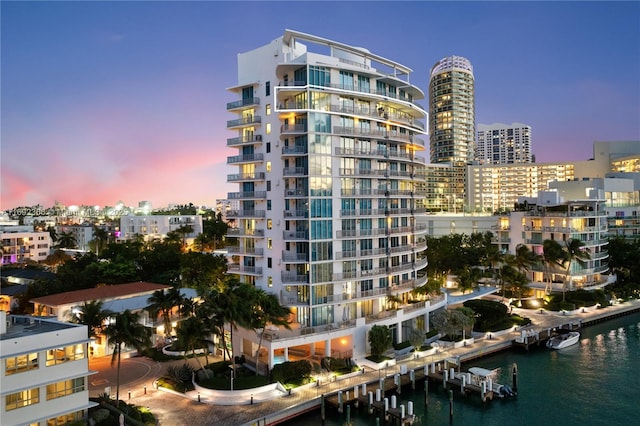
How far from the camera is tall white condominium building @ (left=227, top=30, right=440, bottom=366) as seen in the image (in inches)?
2121

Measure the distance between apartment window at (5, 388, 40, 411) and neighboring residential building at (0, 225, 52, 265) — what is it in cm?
11403

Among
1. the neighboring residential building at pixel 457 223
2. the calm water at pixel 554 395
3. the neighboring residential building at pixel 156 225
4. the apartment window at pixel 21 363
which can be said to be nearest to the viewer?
the apartment window at pixel 21 363

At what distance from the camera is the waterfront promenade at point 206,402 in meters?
39.7

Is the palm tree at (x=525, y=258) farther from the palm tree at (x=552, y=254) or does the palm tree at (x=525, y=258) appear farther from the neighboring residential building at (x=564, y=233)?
the neighboring residential building at (x=564, y=233)

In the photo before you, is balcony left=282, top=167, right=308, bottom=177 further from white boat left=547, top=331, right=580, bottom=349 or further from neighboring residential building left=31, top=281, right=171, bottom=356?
white boat left=547, top=331, right=580, bottom=349

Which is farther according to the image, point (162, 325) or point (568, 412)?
point (162, 325)

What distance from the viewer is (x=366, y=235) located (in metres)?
57.7

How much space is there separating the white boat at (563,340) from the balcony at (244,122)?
45353 millimetres

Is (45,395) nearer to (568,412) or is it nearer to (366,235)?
(366,235)

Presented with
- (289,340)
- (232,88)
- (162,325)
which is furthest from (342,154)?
(162,325)

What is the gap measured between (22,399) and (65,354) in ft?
11.5

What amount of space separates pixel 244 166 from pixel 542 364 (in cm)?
4190

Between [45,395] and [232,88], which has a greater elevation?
[232,88]

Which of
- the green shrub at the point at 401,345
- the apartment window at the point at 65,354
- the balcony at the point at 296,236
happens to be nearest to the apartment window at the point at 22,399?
the apartment window at the point at 65,354
